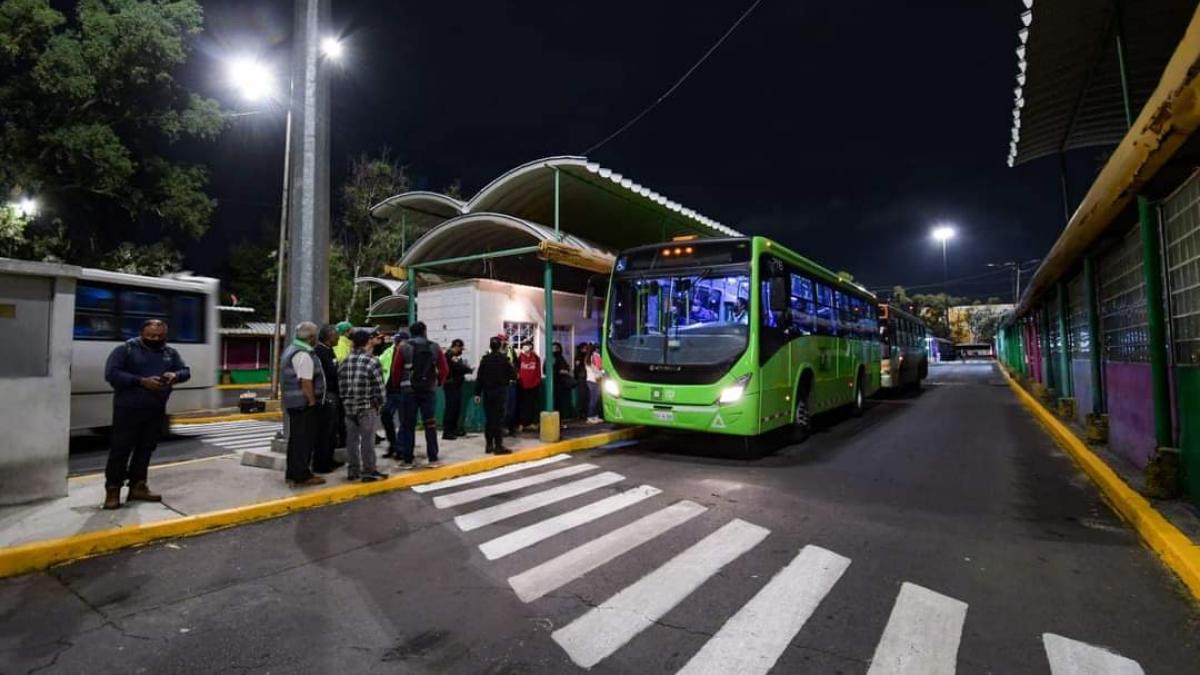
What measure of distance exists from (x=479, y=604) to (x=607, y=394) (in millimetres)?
6031

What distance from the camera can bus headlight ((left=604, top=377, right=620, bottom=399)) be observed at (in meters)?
9.62

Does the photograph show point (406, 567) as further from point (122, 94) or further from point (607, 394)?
point (122, 94)

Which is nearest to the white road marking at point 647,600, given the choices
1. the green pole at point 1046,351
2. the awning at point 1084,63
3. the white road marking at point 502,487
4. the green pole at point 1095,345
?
the white road marking at point 502,487

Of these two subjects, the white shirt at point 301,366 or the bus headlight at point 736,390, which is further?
the bus headlight at point 736,390

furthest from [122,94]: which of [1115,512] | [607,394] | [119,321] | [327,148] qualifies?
[1115,512]

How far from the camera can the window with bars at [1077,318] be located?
452 inches

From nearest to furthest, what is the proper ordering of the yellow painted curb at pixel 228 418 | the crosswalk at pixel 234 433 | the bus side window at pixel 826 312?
the crosswalk at pixel 234 433, the bus side window at pixel 826 312, the yellow painted curb at pixel 228 418

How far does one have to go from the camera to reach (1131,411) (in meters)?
7.54

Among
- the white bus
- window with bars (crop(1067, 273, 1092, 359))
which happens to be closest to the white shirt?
the white bus

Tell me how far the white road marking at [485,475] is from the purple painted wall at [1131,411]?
751cm

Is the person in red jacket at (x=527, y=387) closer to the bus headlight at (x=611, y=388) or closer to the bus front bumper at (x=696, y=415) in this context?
the bus headlight at (x=611, y=388)

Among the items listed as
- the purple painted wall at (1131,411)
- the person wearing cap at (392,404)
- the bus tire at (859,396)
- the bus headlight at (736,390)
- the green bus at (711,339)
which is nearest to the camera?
the purple painted wall at (1131,411)

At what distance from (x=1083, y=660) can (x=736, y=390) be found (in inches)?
218

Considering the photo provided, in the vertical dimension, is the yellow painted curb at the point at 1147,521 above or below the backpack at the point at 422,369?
below
